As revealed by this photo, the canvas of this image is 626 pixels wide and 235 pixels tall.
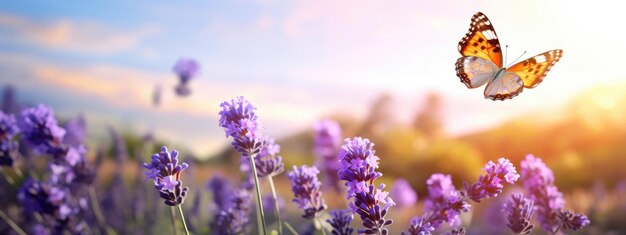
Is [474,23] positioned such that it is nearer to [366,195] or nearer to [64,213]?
[366,195]

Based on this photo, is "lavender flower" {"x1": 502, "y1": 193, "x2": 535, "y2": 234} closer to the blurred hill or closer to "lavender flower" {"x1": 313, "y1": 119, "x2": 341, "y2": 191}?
"lavender flower" {"x1": 313, "y1": 119, "x2": 341, "y2": 191}

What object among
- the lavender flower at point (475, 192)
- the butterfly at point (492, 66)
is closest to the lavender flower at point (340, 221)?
the lavender flower at point (475, 192)

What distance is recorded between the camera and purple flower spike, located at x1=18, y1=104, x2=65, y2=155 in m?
3.03

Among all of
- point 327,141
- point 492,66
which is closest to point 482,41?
point 492,66

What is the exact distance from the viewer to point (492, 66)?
276cm

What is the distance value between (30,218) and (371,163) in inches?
152

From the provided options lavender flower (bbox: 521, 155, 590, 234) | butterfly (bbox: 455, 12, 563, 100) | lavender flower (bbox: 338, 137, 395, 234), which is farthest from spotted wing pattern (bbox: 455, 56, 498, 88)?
lavender flower (bbox: 338, 137, 395, 234)

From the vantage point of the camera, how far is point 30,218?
493 centimetres

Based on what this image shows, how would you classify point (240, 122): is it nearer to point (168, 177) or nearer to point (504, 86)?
point (168, 177)

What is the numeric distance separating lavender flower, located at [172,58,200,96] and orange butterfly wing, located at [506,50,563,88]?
2.71 metres

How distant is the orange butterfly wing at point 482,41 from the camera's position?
274 cm

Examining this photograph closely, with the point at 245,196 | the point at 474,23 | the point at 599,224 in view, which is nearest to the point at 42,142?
the point at 245,196

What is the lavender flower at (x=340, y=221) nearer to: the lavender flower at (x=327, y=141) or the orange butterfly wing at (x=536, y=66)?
the orange butterfly wing at (x=536, y=66)

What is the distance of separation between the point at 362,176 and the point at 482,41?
1.10 meters
